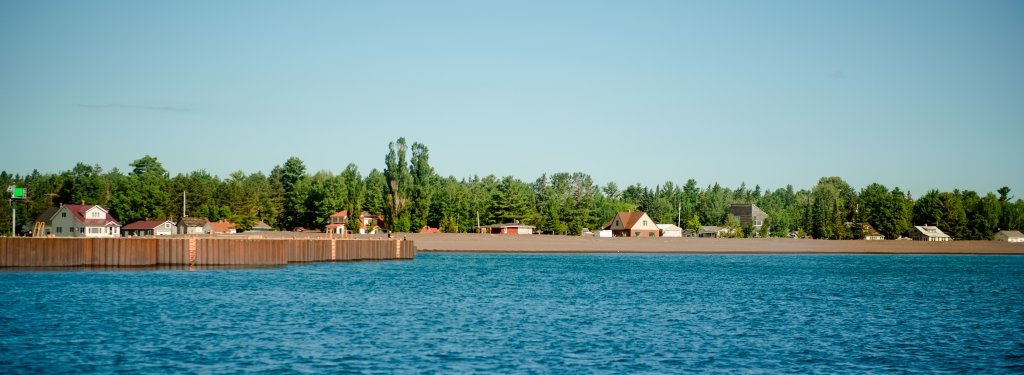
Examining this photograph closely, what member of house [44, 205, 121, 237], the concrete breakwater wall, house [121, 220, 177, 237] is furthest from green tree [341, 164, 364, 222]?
the concrete breakwater wall

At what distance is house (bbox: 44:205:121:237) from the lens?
5758 inches

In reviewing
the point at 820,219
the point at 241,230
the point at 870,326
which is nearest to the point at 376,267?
the point at 870,326

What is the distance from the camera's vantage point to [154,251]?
241 feet

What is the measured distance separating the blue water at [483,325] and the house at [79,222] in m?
83.8

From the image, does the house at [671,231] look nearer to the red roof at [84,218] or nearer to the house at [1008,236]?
the house at [1008,236]

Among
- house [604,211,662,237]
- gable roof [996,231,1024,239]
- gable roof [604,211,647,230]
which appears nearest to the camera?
house [604,211,662,237]

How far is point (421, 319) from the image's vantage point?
144ft

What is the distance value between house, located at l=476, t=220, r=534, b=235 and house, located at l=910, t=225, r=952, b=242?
78.0m

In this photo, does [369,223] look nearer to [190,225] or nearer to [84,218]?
[190,225]

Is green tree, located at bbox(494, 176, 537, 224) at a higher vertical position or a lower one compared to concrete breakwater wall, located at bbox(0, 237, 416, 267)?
higher

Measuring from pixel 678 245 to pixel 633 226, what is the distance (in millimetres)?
23515

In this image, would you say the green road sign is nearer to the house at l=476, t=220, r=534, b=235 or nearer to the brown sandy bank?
the brown sandy bank

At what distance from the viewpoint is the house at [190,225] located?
518 feet

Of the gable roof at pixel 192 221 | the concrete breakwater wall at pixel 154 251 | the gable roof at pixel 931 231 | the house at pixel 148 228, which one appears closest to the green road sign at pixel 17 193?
the concrete breakwater wall at pixel 154 251
